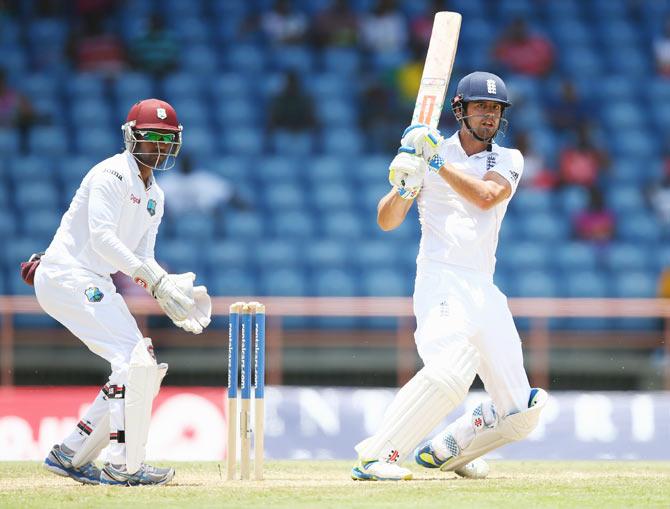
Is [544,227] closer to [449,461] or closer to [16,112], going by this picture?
[16,112]

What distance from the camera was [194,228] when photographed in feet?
37.1

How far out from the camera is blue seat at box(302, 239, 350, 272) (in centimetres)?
1105

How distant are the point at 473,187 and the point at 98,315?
1654 millimetres

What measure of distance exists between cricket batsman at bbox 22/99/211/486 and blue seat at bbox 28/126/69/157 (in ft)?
21.0

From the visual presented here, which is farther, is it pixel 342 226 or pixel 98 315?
pixel 342 226

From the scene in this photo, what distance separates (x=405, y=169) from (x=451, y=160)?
49 centimetres

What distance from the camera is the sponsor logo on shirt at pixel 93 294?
5.64m

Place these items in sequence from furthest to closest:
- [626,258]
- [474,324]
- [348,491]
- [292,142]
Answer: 1. [292,142]
2. [626,258]
3. [474,324]
4. [348,491]

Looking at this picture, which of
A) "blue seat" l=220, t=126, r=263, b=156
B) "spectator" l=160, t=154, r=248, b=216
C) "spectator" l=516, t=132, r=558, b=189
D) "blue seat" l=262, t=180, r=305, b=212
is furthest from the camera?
"blue seat" l=220, t=126, r=263, b=156

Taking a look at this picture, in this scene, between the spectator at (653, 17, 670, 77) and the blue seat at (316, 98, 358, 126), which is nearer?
the blue seat at (316, 98, 358, 126)

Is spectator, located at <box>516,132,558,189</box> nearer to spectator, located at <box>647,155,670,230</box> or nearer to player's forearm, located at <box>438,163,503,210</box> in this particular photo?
spectator, located at <box>647,155,670,230</box>

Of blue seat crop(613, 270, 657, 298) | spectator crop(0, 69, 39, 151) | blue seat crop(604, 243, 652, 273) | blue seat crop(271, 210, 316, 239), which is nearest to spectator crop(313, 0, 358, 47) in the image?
blue seat crop(271, 210, 316, 239)

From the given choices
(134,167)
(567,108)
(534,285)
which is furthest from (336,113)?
(134,167)

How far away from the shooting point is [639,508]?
4926 mm
